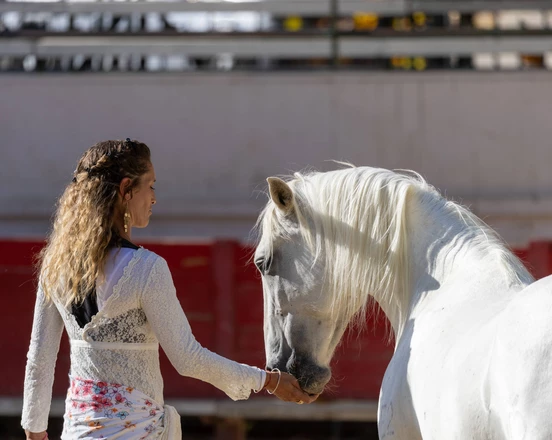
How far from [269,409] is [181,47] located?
11.6 feet

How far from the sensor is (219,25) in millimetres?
9141

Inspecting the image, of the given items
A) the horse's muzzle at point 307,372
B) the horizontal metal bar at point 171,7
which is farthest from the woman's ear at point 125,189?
the horizontal metal bar at point 171,7

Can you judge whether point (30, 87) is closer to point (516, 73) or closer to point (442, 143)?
point (442, 143)

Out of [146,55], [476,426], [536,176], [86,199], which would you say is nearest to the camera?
[476,426]

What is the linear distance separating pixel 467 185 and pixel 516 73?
101 centimetres

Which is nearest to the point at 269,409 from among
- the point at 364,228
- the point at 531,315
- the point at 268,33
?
the point at 268,33

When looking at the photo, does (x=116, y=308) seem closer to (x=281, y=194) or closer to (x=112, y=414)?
(x=112, y=414)

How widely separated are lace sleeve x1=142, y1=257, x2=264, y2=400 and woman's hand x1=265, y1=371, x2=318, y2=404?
145 mm

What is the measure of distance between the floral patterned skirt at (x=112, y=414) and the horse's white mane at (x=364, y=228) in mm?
664

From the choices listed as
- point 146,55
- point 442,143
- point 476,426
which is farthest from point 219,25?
point 476,426

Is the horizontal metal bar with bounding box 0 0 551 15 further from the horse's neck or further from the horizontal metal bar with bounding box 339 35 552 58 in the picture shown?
the horse's neck

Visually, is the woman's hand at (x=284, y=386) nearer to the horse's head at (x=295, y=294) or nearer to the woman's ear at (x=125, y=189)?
the horse's head at (x=295, y=294)

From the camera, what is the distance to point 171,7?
9.05m

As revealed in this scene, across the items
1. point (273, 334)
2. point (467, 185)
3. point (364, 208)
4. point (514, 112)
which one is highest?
point (364, 208)
